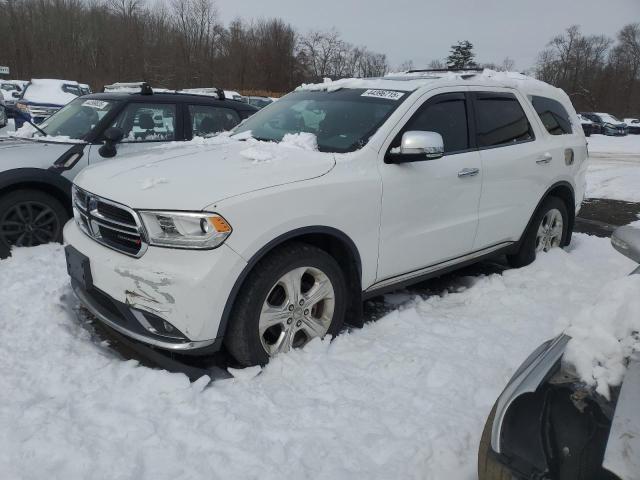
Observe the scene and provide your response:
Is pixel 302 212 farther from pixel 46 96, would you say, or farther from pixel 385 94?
pixel 46 96

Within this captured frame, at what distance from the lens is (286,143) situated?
349 cm

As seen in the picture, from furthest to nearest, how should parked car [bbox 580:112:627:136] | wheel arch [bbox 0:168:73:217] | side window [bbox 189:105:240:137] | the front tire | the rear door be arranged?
parked car [bbox 580:112:627:136], side window [bbox 189:105:240:137], wheel arch [bbox 0:168:73:217], the rear door, the front tire

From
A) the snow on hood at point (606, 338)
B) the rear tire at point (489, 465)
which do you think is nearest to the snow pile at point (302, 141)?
the snow on hood at point (606, 338)

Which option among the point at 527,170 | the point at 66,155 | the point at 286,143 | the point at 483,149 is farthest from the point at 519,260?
the point at 66,155

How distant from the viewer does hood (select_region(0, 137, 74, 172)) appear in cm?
445

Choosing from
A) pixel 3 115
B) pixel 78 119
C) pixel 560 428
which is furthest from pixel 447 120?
pixel 3 115

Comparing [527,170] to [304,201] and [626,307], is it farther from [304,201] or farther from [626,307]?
[626,307]

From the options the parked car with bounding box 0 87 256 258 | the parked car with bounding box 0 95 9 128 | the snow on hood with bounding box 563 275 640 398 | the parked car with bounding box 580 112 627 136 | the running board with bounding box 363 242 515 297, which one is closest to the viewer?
the snow on hood with bounding box 563 275 640 398

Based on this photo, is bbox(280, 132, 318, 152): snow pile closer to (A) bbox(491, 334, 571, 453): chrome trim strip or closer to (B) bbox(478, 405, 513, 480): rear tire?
(A) bbox(491, 334, 571, 453): chrome trim strip

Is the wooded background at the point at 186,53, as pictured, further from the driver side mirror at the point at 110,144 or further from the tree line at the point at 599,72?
the driver side mirror at the point at 110,144

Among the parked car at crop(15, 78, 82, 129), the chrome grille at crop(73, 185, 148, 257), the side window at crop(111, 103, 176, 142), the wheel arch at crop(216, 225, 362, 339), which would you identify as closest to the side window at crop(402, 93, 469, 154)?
the wheel arch at crop(216, 225, 362, 339)

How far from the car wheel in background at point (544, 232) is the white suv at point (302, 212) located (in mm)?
306

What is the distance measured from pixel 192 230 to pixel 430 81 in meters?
2.27

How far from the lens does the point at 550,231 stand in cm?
511
